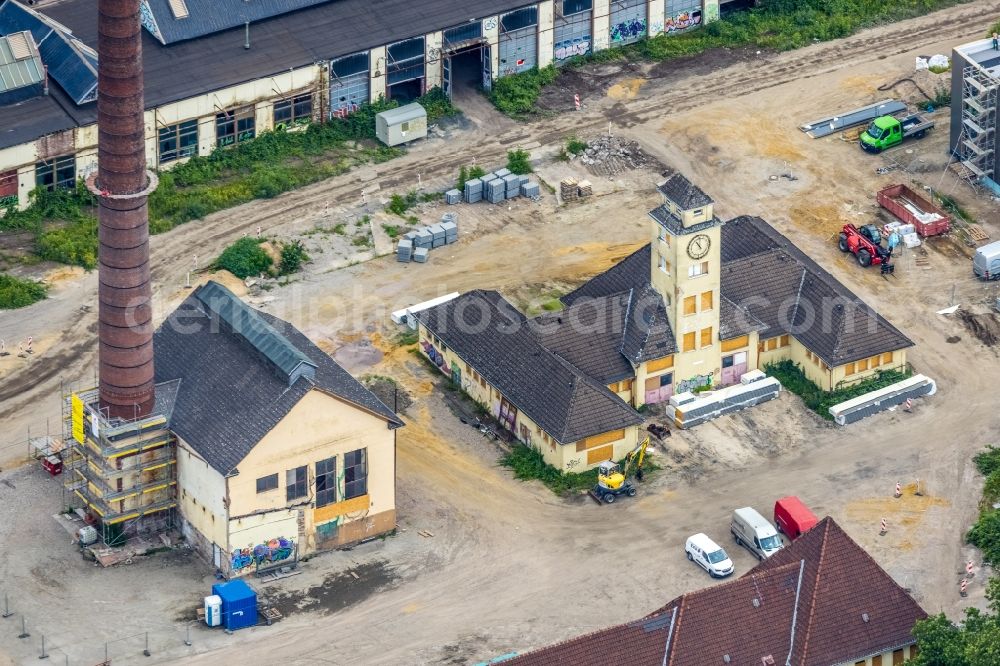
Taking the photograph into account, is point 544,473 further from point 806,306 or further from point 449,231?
point 449,231

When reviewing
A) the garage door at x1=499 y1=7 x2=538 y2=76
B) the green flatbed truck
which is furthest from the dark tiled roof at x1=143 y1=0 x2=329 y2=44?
the green flatbed truck

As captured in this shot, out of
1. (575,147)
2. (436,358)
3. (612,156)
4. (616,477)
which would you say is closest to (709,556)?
(616,477)

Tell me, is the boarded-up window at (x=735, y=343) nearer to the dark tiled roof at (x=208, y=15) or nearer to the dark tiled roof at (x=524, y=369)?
the dark tiled roof at (x=524, y=369)

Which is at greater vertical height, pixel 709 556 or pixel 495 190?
pixel 495 190

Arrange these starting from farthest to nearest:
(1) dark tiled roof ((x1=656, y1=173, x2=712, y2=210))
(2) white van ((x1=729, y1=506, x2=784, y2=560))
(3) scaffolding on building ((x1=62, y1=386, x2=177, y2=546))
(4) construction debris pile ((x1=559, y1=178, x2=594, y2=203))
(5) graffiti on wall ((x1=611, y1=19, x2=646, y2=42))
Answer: (5) graffiti on wall ((x1=611, y1=19, x2=646, y2=42)) < (4) construction debris pile ((x1=559, y1=178, x2=594, y2=203)) < (1) dark tiled roof ((x1=656, y1=173, x2=712, y2=210)) < (2) white van ((x1=729, y1=506, x2=784, y2=560)) < (3) scaffolding on building ((x1=62, y1=386, x2=177, y2=546))

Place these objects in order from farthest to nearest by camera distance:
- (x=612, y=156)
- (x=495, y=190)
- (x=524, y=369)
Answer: (x=612, y=156) → (x=495, y=190) → (x=524, y=369)

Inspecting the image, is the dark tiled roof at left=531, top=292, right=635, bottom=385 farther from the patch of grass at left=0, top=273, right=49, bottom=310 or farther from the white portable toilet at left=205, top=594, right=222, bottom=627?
the patch of grass at left=0, top=273, right=49, bottom=310

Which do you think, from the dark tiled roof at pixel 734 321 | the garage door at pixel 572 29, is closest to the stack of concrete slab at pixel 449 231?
the dark tiled roof at pixel 734 321
